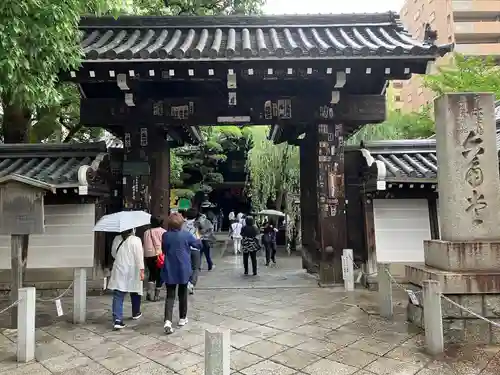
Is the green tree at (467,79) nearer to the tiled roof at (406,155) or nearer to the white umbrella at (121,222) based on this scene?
the tiled roof at (406,155)

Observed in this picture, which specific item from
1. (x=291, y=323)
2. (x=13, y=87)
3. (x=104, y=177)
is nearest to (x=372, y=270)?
(x=291, y=323)

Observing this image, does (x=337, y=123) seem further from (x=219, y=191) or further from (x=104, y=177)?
(x=219, y=191)

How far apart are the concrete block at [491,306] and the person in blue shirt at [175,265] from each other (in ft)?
13.7

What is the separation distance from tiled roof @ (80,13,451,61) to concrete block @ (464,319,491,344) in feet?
16.3

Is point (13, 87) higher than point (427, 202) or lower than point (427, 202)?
higher

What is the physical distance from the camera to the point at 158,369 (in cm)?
427

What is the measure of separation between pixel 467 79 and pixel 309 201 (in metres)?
8.71

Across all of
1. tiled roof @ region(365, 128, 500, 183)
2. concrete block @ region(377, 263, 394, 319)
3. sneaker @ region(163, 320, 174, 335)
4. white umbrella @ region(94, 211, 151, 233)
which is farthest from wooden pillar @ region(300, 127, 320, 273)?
sneaker @ region(163, 320, 174, 335)

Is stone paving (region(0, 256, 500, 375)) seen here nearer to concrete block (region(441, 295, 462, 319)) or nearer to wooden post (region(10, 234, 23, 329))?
concrete block (region(441, 295, 462, 319))

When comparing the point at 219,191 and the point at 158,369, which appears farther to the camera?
the point at 219,191

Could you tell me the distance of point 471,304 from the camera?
5172mm

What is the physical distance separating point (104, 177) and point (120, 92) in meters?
2.00

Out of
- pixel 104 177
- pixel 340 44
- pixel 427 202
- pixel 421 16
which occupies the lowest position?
pixel 427 202

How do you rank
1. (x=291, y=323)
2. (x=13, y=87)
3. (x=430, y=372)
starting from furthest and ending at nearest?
(x=291, y=323) < (x=13, y=87) < (x=430, y=372)
